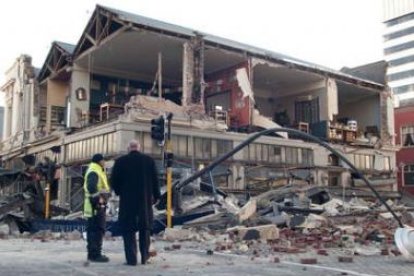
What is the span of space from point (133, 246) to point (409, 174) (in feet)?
143

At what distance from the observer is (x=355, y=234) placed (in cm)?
1305

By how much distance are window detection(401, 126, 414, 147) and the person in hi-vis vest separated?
43.6m

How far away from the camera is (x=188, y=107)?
31.4 metres

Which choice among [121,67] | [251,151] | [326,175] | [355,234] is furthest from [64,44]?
[355,234]

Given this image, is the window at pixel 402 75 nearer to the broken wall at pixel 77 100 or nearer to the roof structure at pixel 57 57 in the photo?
the roof structure at pixel 57 57

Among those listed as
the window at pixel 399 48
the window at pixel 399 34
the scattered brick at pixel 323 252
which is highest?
the window at pixel 399 34

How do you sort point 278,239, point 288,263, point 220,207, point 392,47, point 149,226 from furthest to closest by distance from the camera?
point 392,47 → point 220,207 → point 278,239 → point 288,263 → point 149,226

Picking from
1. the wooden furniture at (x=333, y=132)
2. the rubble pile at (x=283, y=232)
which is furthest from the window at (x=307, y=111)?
the rubble pile at (x=283, y=232)

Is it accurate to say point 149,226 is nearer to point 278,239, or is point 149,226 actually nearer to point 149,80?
point 278,239

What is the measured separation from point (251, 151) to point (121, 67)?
12.0m

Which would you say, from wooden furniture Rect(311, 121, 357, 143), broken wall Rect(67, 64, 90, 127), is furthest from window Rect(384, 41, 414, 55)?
broken wall Rect(67, 64, 90, 127)

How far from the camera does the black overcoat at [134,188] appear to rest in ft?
25.3

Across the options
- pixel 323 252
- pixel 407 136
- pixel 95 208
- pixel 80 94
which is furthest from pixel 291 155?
pixel 95 208

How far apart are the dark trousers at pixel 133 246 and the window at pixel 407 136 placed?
43.8m
